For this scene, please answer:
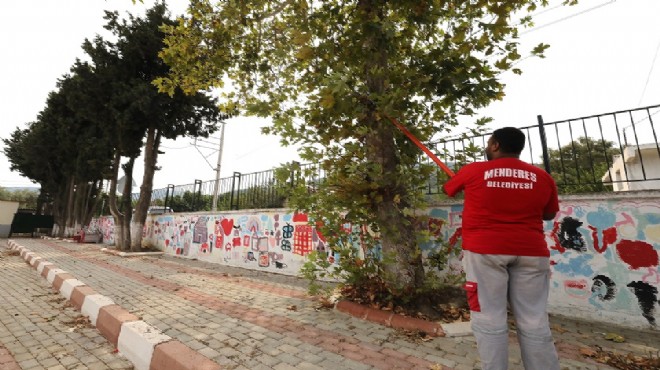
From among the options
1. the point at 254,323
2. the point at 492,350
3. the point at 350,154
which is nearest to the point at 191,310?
the point at 254,323

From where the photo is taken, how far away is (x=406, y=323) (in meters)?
3.40

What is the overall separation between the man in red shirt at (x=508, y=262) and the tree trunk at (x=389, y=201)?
4.68 feet

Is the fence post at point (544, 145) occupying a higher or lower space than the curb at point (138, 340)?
higher

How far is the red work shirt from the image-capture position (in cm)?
208

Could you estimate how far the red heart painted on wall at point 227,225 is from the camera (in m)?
9.45

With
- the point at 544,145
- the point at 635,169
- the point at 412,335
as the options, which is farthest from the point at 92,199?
the point at 635,169

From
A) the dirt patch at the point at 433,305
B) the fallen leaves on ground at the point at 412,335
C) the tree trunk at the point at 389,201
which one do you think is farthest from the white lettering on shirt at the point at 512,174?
the dirt patch at the point at 433,305

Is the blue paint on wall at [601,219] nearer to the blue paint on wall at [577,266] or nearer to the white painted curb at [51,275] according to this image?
the blue paint on wall at [577,266]

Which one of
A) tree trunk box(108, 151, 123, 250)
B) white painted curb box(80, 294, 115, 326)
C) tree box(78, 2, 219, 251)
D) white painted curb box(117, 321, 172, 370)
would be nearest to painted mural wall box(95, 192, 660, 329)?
white painted curb box(117, 321, 172, 370)

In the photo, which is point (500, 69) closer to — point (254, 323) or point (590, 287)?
point (590, 287)

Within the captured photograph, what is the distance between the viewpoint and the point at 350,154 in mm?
3891

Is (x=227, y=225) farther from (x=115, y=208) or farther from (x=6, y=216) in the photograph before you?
(x=6, y=216)

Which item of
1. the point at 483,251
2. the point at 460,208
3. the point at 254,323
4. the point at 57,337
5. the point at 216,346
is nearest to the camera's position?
the point at 483,251

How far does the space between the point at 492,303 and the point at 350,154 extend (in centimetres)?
234
